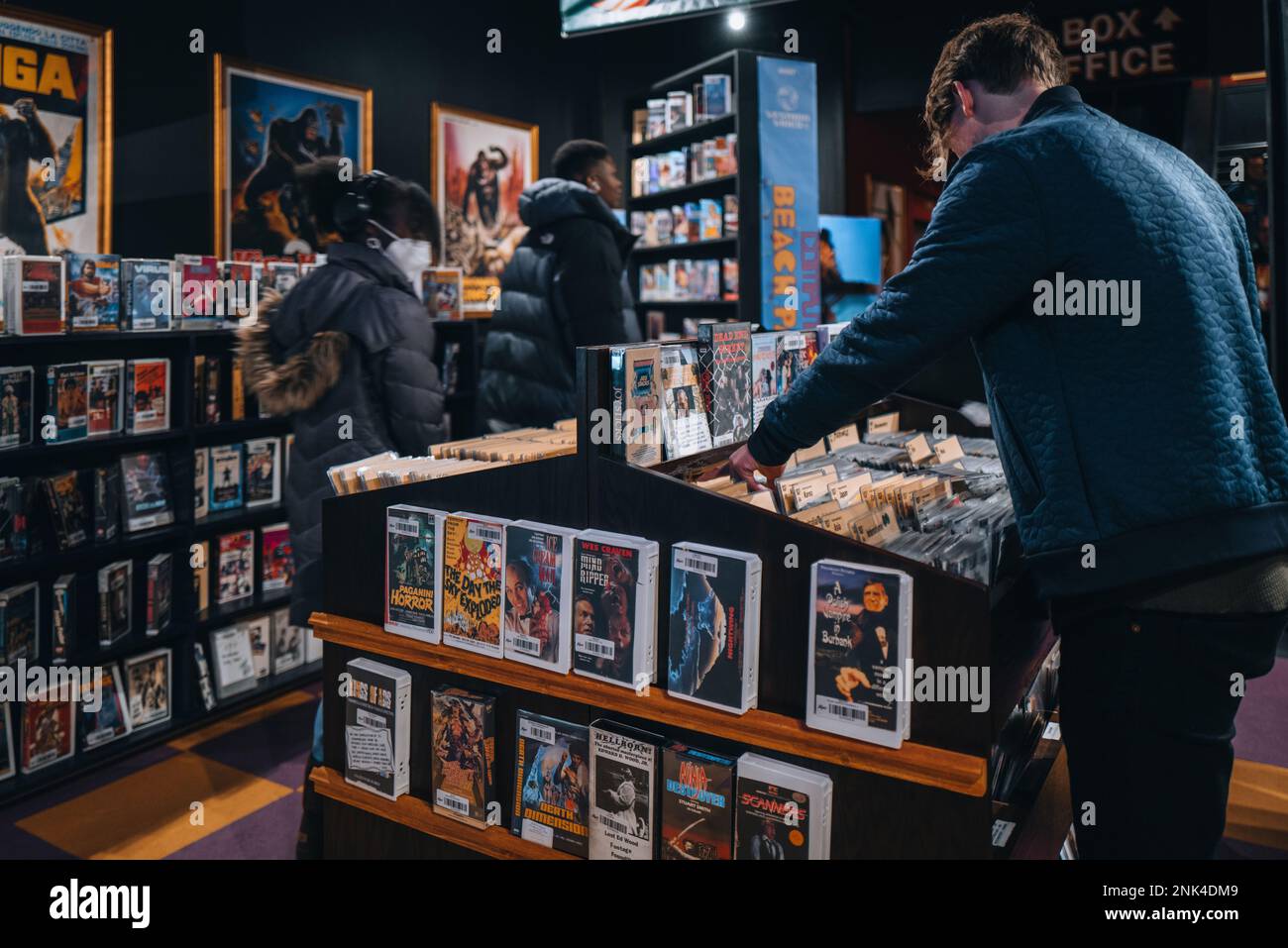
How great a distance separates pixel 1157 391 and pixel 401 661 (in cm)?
152

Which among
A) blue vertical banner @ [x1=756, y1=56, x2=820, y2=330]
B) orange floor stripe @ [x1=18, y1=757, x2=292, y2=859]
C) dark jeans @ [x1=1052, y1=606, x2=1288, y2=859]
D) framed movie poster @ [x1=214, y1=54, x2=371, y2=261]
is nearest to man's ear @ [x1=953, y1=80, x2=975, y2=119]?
dark jeans @ [x1=1052, y1=606, x2=1288, y2=859]

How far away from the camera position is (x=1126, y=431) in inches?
54.9

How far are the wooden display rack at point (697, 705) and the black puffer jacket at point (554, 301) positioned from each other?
1.51 meters

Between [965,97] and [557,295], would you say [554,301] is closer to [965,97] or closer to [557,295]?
[557,295]

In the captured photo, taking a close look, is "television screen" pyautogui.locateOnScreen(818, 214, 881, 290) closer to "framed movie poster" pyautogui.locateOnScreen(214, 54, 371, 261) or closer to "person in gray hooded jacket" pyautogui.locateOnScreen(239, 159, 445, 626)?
"framed movie poster" pyautogui.locateOnScreen(214, 54, 371, 261)

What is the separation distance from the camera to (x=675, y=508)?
1.75 meters

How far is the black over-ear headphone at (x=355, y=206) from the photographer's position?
2.82 m

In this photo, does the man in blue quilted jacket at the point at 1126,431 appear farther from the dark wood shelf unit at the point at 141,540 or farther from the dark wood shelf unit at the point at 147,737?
the dark wood shelf unit at the point at 147,737

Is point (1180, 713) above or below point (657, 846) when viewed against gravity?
above

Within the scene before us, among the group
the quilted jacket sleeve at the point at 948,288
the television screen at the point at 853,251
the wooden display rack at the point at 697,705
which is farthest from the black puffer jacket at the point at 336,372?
the television screen at the point at 853,251

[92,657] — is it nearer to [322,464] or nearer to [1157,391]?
[322,464]

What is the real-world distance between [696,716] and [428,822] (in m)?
0.68
